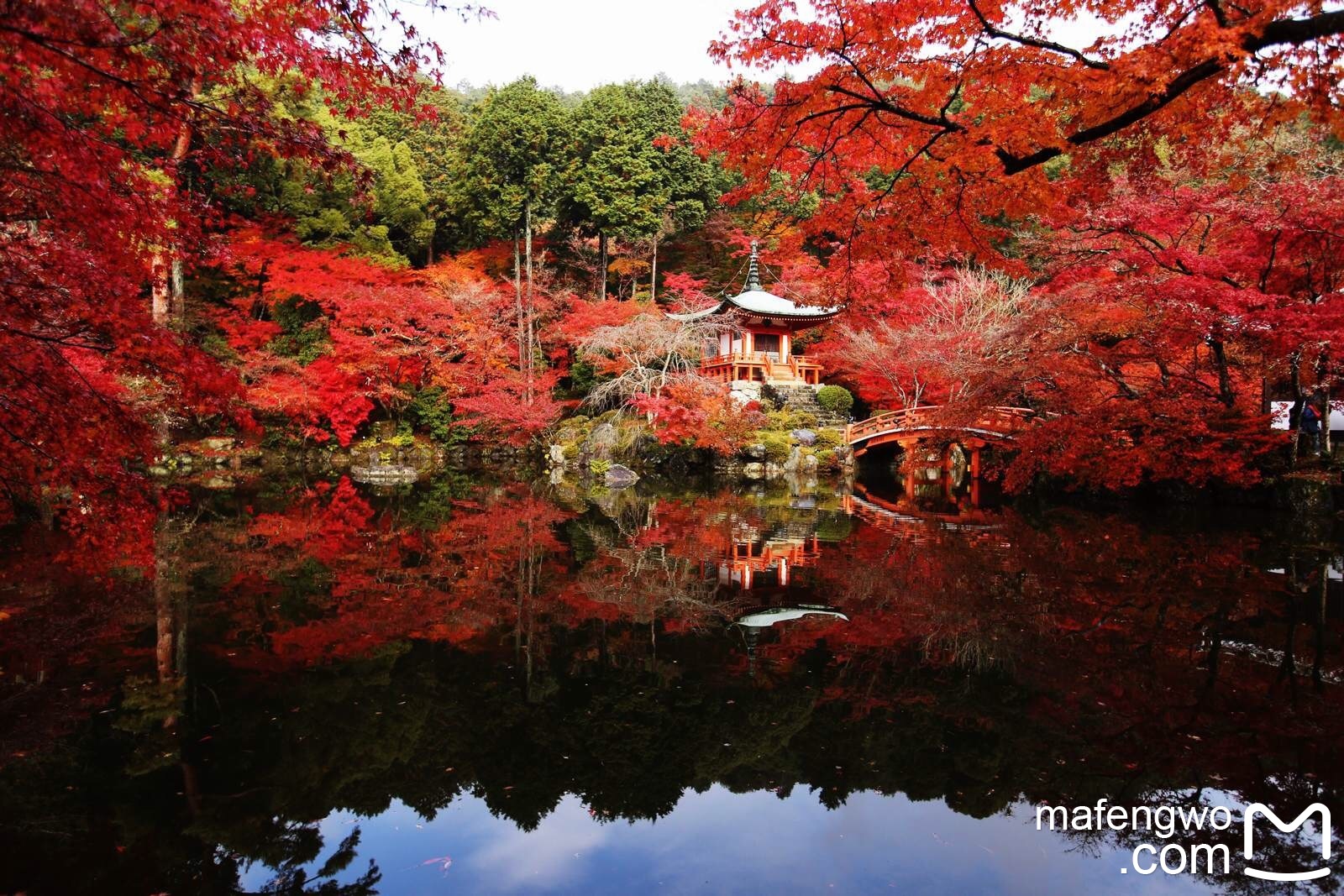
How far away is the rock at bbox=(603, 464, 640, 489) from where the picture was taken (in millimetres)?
15912

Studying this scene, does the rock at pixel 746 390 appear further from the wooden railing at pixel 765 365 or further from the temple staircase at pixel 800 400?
the wooden railing at pixel 765 365

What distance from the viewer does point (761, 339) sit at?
22250 mm

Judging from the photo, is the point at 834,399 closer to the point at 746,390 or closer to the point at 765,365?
the point at 765,365

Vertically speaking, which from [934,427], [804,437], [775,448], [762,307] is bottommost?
[775,448]

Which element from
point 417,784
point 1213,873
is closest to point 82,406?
point 417,784

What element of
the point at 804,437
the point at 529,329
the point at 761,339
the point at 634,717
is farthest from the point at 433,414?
the point at 634,717

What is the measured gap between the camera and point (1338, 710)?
3.96 meters

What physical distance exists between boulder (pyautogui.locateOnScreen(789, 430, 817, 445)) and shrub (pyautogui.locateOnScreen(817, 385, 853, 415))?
2478 mm

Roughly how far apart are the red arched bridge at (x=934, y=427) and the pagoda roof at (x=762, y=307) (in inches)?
148

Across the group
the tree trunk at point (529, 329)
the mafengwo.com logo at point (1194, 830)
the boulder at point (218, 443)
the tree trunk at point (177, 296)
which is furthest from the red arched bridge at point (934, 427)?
the tree trunk at point (177, 296)

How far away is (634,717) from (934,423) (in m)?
14.0

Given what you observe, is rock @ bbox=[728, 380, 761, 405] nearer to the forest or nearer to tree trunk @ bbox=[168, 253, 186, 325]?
the forest

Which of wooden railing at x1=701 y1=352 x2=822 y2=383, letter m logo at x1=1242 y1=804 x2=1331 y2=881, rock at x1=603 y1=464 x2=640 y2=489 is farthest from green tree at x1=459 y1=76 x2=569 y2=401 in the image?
letter m logo at x1=1242 y1=804 x2=1331 y2=881

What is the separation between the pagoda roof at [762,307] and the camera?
20750 millimetres
